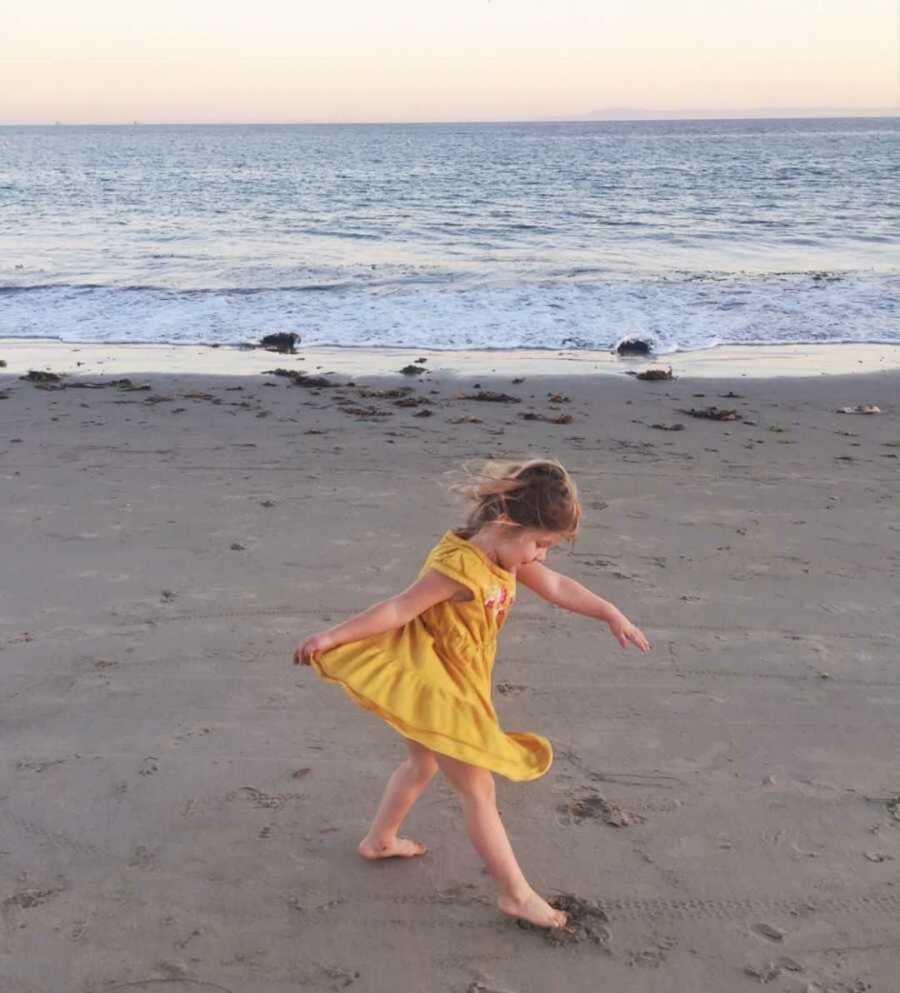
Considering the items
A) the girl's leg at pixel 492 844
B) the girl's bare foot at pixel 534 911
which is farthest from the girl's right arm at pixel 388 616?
the girl's bare foot at pixel 534 911

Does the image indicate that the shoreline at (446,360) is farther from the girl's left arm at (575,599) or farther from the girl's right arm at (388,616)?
the girl's right arm at (388,616)

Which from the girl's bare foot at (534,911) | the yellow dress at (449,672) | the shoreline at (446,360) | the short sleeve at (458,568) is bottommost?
the girl's bare foot at (534,911)

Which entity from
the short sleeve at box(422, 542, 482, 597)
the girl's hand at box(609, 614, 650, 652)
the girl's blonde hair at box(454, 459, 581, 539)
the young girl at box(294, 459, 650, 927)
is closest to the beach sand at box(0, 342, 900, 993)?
the young girl at box(294, 459, 650, 927)

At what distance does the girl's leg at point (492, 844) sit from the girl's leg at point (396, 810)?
0.17 m

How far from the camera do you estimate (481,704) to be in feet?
8.00

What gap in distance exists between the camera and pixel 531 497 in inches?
94.7

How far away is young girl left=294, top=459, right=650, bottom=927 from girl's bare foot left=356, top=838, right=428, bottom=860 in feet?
0.97

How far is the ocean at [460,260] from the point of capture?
42.8ft

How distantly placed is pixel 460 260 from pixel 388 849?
16981 mm

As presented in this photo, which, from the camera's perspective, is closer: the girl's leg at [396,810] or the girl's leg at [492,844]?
the girl's leg at [492,844]

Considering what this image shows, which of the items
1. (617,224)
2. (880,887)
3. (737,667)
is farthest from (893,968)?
(617,224)

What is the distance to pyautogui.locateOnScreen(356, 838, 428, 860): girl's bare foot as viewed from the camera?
271cm

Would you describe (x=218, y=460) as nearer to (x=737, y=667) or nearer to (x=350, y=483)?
(x=350, y=483)

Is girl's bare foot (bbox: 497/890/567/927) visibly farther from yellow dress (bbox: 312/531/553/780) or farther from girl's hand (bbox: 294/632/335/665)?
girl's hand (bbox: 294/632/335/665)
